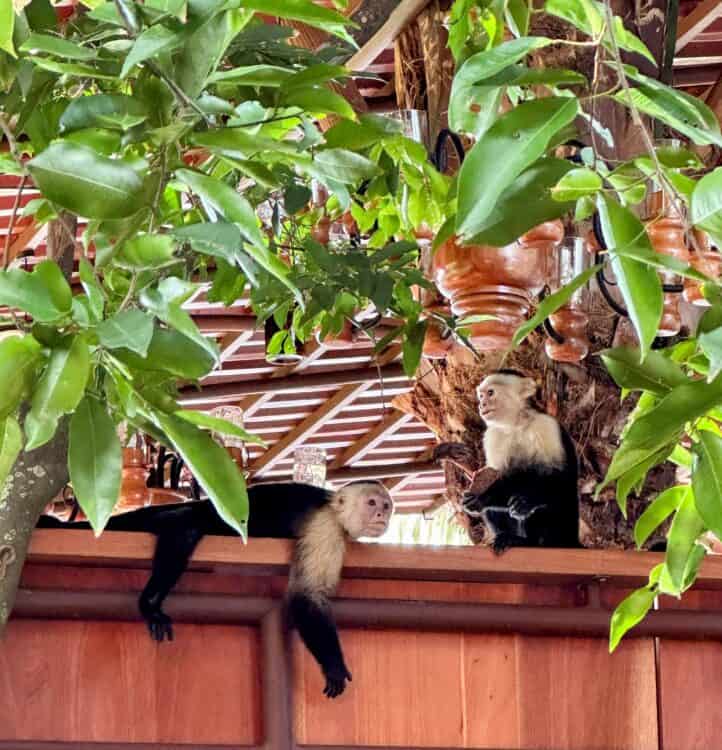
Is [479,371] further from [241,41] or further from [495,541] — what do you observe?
[241,41]

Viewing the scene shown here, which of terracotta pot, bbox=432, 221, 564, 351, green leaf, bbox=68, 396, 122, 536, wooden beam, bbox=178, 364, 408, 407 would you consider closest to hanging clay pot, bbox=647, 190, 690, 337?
terracotta pot, bbox=432, 221, 564, 351

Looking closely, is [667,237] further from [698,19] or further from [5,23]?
[698,19]

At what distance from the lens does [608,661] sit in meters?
2.11

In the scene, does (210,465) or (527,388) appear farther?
(527,388)

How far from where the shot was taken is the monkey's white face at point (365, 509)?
7.42 feet

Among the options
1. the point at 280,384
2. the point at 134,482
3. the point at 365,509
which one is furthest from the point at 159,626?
the point at 280,384

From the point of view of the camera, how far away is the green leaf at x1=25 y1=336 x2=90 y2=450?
833mm

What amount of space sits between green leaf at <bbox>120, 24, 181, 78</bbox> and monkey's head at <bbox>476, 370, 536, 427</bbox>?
1797 mm

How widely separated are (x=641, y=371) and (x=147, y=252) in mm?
337

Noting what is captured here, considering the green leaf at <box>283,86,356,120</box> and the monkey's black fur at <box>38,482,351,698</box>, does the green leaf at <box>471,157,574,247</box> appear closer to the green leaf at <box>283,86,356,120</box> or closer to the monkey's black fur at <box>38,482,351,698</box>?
the green leaf at <box>283,86,356,120</box>

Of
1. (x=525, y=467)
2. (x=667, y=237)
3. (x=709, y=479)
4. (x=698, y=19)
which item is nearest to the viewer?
(x=709, y=479)

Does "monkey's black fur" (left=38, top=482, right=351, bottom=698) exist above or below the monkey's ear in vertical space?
below

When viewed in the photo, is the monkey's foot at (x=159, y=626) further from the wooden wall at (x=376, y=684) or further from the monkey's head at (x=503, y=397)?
the monkey's head at (x=503, y=397)

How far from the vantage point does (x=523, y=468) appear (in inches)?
103
